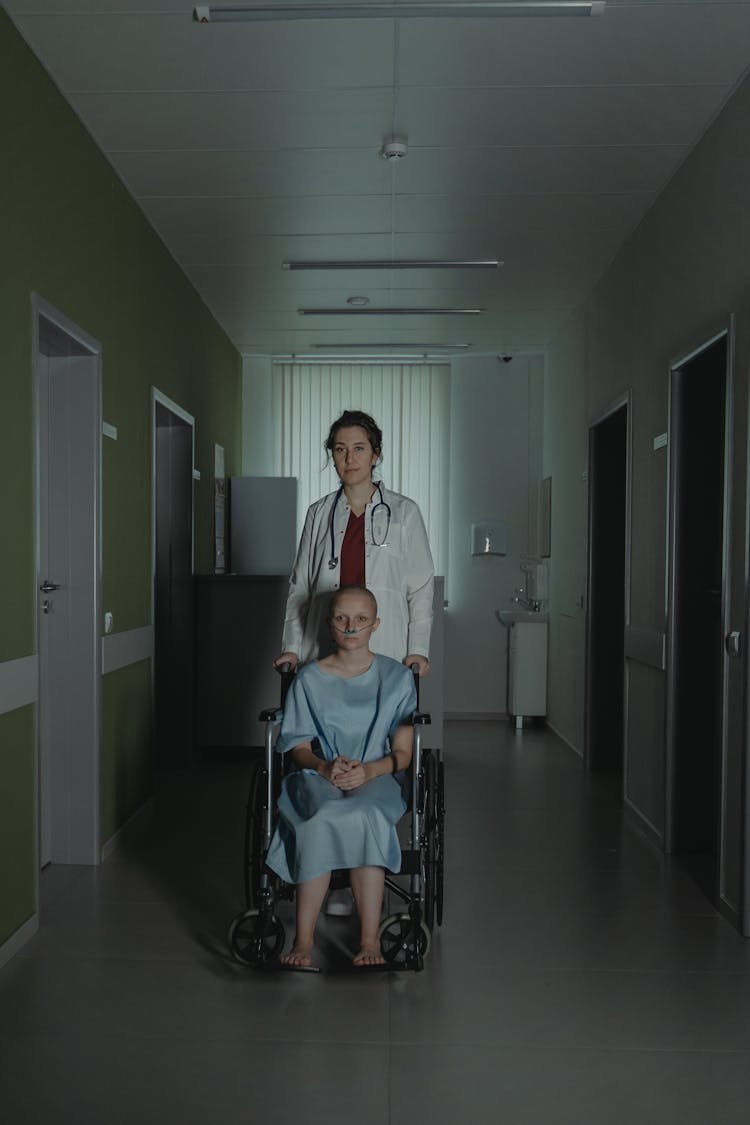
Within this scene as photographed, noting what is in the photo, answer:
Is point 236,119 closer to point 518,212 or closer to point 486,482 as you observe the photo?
point 518,212

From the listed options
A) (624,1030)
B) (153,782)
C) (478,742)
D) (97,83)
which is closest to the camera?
(624,1030)

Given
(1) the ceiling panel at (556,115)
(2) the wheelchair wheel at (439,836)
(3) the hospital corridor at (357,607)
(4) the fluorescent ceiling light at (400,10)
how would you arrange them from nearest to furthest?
(3) the hospital corridor at (357,607) → (4) the fluorescent ceiling light at (400,10) → (2) the wheelchair wheel at (439,836) → (1) the ceiling panel at (556,115)

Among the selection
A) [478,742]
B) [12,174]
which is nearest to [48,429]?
[12,174]

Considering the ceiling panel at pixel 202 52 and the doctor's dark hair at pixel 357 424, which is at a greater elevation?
the ceiling panel at pixel 202 52

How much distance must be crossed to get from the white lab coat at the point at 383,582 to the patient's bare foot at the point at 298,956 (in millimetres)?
1005

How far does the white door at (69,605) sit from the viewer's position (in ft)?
14.0

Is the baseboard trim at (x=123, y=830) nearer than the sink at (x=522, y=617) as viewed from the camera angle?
Yes

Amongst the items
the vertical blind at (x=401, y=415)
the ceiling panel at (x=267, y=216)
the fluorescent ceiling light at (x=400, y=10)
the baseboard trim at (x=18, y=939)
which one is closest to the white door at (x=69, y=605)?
the baseboard trim at (x=18, y=939)

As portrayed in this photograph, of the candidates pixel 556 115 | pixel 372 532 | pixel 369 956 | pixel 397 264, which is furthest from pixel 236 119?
pixel 369 956

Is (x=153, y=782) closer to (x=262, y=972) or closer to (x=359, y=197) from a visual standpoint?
(x=262, y=972)

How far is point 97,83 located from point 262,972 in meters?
3.18

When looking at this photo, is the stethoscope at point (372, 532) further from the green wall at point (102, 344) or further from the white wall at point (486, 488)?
the white wall at point (486, 488)

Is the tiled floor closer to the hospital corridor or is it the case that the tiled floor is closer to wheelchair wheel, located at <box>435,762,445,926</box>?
the hospital corridor

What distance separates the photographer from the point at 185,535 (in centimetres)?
659
